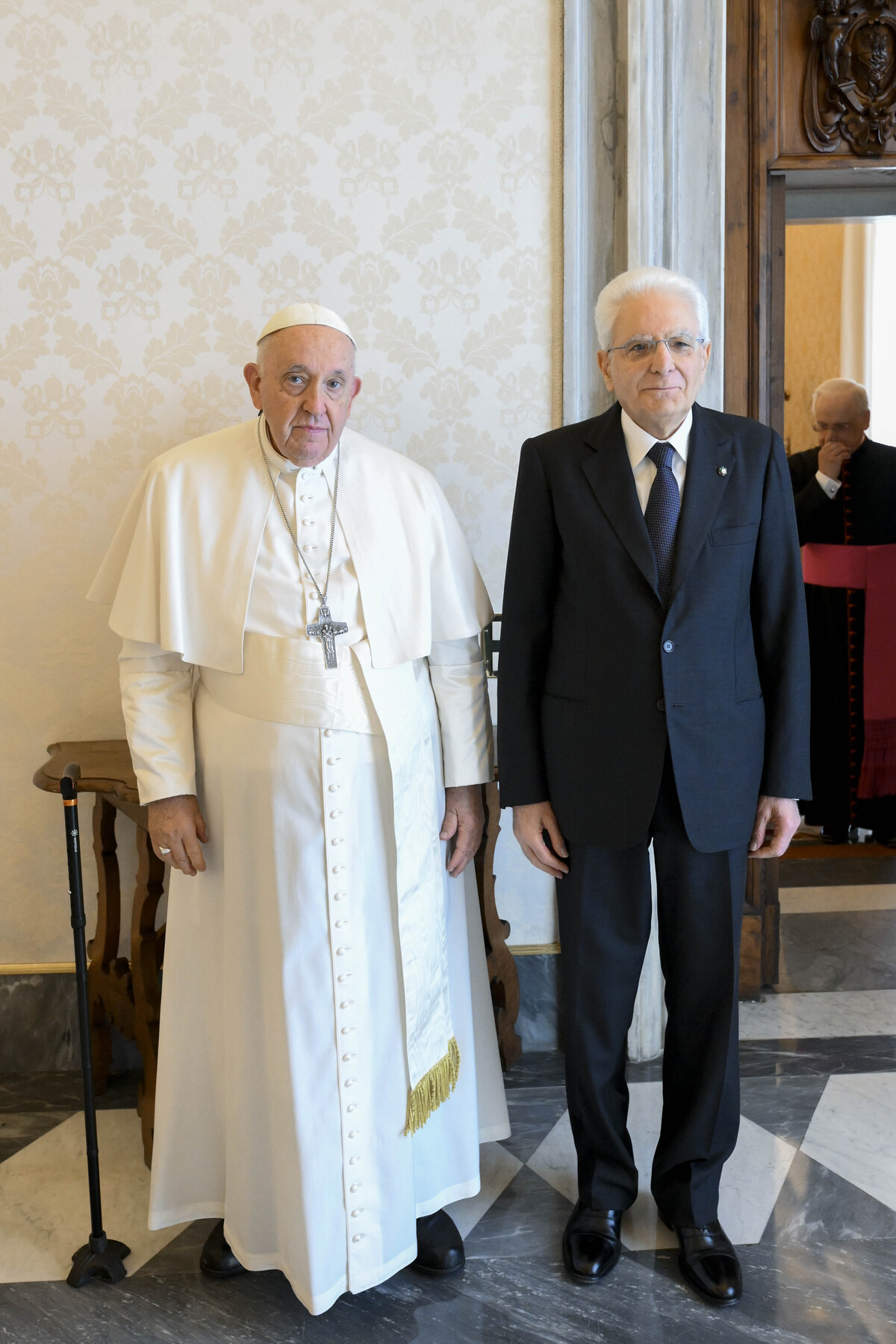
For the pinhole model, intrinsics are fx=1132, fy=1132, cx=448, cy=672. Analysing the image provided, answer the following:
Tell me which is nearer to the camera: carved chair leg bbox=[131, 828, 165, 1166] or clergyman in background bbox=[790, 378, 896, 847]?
carved chair leg bbox=[131, 828, 165, 1166]

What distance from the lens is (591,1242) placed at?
227 centimetres

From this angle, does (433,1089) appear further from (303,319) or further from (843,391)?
(843,391)

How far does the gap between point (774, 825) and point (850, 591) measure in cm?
219

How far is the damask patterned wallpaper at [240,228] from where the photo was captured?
9.27ft

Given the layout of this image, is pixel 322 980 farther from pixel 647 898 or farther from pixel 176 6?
pixel 176 6

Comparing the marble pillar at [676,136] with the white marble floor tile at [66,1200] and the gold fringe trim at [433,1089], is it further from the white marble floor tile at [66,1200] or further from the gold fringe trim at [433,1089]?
the white marble floor tile at [66,1200]

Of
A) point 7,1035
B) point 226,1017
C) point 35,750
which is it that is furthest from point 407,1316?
point 35,750

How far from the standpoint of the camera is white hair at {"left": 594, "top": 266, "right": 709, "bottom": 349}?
2.05 metres

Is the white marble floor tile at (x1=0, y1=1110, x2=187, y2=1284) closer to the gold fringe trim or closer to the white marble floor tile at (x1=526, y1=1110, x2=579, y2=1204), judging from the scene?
the gold fringe trim

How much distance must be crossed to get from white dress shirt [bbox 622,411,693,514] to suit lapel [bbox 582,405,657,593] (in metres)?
0.02

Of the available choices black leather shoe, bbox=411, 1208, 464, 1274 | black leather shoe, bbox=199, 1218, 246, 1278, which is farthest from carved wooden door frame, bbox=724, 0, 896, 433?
black leather shoe, bbox=199, 1218, 246, 1278

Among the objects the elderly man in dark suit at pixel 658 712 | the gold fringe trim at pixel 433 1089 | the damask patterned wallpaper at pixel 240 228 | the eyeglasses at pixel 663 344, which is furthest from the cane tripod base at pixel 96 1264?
the eyeglasses at pixel 663 344

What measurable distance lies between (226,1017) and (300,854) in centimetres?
38

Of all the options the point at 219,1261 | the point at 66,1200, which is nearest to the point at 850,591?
the point at 219,1261
